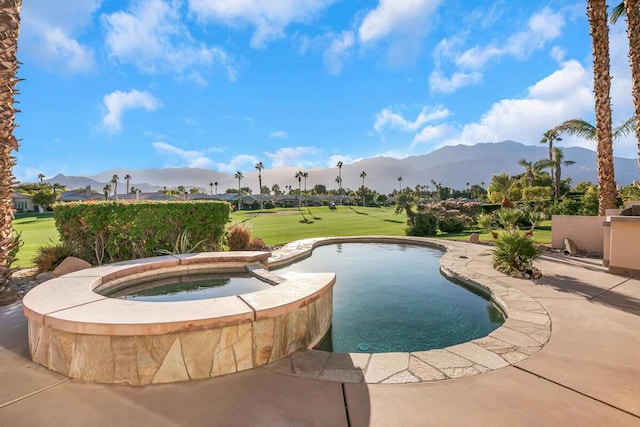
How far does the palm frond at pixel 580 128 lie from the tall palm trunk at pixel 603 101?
4653 millimetres

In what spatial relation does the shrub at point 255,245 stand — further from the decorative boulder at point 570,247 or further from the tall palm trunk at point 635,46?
the tall palm trunk at point 635,46

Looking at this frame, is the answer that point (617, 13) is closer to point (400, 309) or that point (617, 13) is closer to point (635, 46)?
point (635, 46)

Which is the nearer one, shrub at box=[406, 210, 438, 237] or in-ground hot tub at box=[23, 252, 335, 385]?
in-ground hot tub at box=[23, 252, 335, 385]

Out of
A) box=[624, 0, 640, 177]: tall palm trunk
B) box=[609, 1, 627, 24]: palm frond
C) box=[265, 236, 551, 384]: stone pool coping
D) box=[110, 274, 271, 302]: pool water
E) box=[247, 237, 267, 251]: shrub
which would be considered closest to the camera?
box=[265, 236, 551, 384]: stone pool coping

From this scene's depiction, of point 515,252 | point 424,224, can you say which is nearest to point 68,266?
point 515,252

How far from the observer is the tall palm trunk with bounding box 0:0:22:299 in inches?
209

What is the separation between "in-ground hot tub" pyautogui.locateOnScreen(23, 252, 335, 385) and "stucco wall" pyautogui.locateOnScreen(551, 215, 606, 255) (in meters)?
10.9

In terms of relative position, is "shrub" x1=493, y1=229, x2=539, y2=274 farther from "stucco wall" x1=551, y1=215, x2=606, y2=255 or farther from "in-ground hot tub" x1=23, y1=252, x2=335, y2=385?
"in-ground hot tub" x1=23, y1=252, x2=335, y2=385

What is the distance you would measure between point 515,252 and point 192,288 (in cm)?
705

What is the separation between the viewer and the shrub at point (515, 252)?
6816mm

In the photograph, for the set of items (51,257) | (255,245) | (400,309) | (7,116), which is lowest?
(400,309)

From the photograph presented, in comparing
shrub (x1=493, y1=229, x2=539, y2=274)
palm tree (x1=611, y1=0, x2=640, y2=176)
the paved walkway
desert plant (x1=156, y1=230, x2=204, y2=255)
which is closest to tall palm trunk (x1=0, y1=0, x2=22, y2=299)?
desert plant (x1=156, y1=230, x2=204, y2=255)

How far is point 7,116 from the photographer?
544 centimetres

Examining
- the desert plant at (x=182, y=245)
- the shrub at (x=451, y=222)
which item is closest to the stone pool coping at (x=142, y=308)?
the desert plant at (x=182, y=245)
